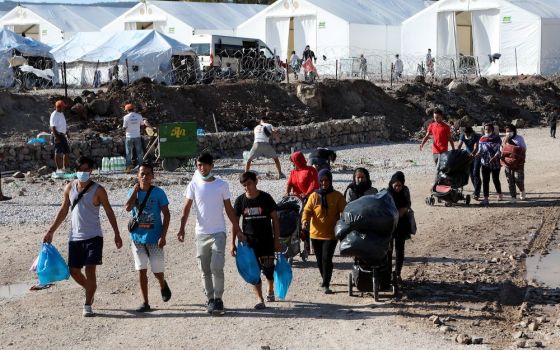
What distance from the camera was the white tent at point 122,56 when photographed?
3656 cm

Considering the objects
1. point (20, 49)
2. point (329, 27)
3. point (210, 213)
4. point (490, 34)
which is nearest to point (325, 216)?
point (210, 213)

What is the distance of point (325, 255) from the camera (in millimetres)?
10289

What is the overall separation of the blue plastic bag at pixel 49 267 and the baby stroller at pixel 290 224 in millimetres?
2629

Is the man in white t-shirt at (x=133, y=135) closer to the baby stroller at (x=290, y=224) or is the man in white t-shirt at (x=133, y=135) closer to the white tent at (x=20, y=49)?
the baby stroller at (x=290, y=224)

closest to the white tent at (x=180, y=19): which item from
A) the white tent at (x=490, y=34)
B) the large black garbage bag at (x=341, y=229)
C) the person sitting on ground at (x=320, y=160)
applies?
the white tent at (x=490, y=34)

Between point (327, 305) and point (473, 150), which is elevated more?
point (473, 150)

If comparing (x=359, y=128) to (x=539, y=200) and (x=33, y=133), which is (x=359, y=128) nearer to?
(x=33, y=133)

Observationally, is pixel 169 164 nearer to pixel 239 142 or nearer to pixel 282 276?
pixel 239 142

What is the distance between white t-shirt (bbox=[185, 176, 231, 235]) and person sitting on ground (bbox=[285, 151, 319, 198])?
7.75ft

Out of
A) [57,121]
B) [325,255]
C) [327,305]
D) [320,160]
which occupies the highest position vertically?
[57,121]

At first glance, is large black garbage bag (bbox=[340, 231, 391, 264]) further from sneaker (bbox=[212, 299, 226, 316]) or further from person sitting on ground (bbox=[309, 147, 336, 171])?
person sitting on ground (bbox=[309, 147, 336, 171])

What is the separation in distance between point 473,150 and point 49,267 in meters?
9.33

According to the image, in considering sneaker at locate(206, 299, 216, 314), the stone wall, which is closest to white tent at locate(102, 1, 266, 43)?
the stone wall

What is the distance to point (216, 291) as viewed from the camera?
948cm
